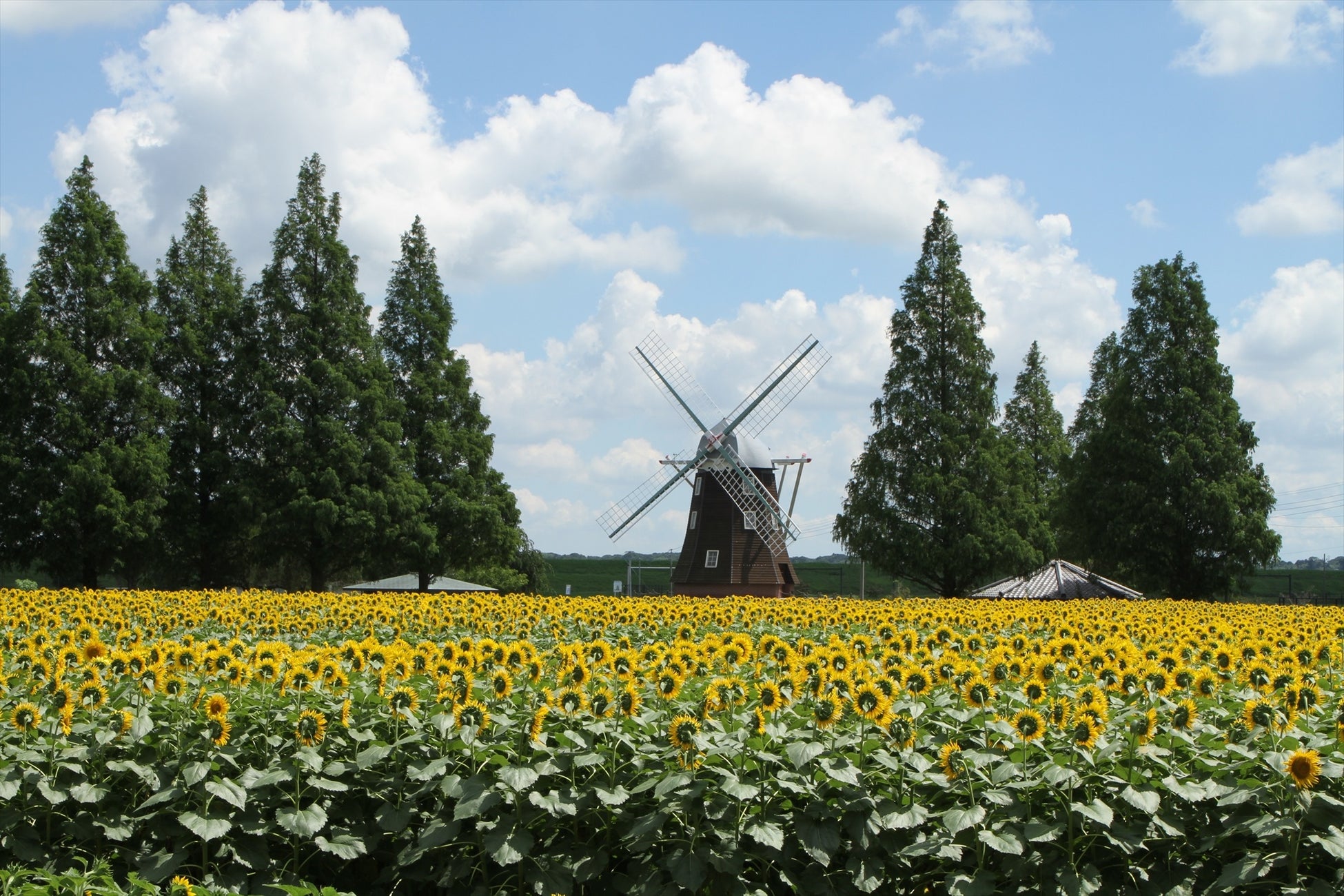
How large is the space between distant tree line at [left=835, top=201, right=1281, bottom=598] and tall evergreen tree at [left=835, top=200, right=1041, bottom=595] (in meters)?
0.05

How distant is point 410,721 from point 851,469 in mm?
33586

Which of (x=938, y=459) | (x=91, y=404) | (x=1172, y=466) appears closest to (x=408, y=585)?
(x=91, y=404)

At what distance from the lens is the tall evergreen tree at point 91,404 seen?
31312mm

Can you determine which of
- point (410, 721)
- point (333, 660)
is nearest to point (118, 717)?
point (333, 660)

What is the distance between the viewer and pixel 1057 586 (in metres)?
35.3

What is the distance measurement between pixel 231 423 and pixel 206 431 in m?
1.01

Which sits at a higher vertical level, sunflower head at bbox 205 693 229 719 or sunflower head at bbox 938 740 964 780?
sunflower head at bbox 205 693 229 719

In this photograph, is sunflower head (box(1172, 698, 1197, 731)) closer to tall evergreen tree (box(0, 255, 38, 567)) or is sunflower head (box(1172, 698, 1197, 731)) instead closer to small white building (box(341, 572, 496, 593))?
tall evergreen tree (box(0, 255, 38, 567))

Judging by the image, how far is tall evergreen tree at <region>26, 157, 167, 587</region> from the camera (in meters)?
31.3

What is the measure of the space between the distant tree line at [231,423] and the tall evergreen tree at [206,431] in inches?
2.4

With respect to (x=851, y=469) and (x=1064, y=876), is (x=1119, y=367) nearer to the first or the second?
(x=851, y=469)

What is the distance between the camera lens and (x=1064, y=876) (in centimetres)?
502

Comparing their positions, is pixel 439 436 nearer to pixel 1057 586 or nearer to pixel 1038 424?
pixel 1057 586

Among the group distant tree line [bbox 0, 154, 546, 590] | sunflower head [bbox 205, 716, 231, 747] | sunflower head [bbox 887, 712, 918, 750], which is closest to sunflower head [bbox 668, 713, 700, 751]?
sunflower head [bbox 887, 712, 918, 750]
